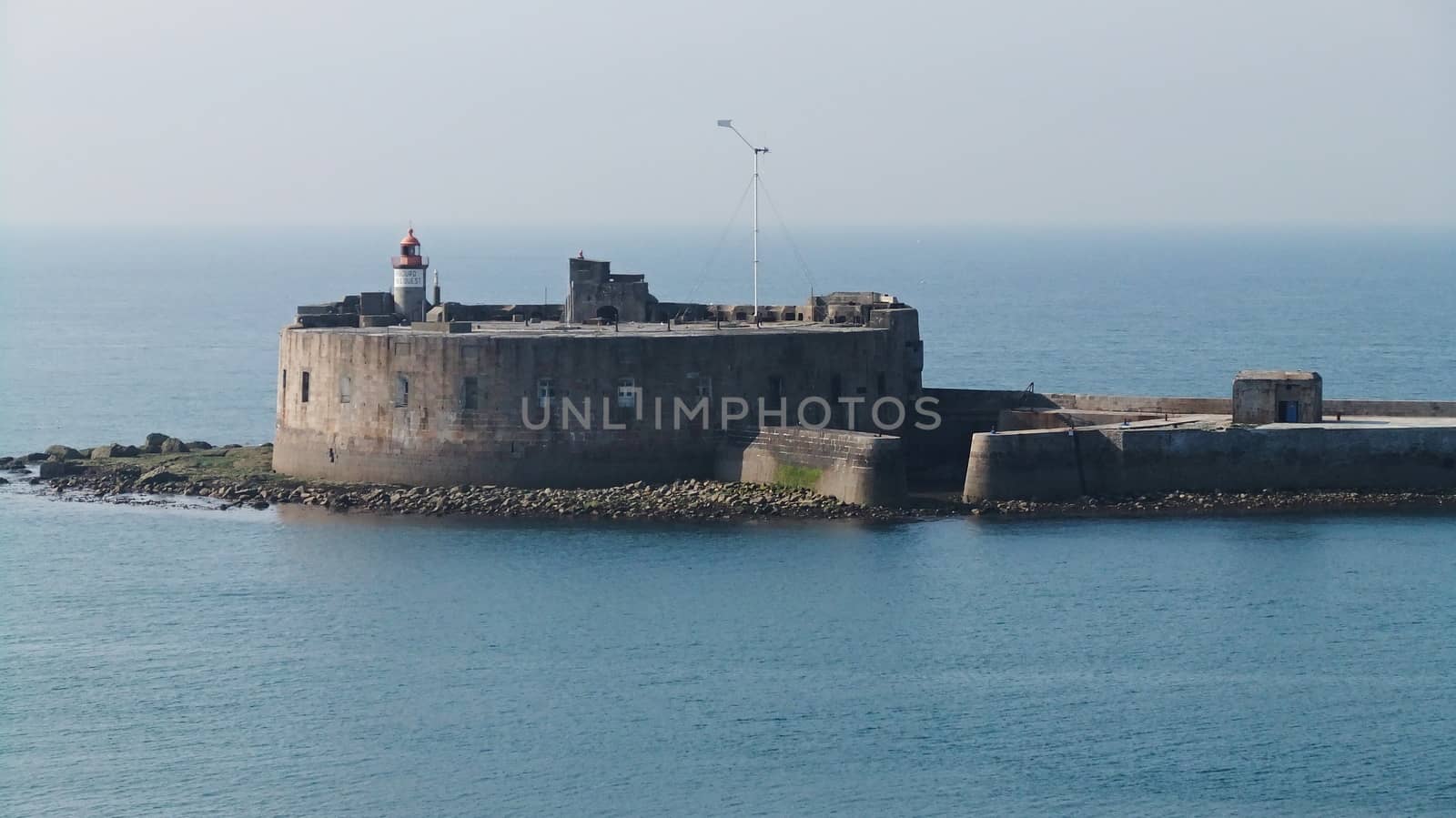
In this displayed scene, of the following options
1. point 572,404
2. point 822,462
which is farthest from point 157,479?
point 822,462

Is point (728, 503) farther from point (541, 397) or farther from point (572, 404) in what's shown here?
point (541, 397)

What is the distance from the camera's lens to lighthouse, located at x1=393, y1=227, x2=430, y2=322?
64062 mm

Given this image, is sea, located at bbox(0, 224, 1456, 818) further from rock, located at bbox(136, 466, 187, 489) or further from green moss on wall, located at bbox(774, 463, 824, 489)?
rock, located at bbox(136, 466, 187, 489)

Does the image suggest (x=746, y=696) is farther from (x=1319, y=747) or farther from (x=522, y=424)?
(x=522, y=424)

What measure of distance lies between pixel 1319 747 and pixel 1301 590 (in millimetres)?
10137

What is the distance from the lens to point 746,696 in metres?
39.2

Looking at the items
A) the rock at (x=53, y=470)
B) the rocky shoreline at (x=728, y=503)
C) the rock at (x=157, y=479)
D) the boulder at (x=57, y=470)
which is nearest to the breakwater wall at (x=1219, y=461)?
the rocky shoreline at (x=728, y=503)

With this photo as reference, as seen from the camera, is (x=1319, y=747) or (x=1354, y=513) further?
(x=1354, y=513)

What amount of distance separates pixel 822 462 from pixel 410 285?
16016 mm

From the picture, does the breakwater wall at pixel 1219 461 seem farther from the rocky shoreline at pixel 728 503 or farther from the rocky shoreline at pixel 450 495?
the rocky shoreline at pixel 450 495

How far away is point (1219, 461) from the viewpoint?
5378 centimetres

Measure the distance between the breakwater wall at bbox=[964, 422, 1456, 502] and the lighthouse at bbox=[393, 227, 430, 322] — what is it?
17.9m

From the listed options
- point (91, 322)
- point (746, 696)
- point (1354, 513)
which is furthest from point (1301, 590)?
point (91, 322)

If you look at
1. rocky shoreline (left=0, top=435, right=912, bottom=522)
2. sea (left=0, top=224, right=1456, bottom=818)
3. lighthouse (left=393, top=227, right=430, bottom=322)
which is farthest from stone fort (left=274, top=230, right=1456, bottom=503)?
lighthouse (left=393, top=227, right=430, bottom=322)
